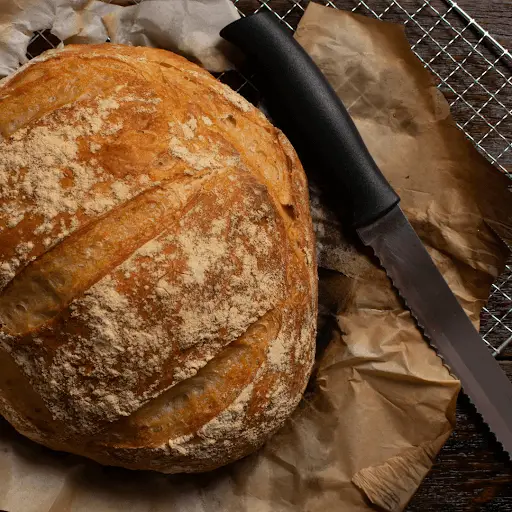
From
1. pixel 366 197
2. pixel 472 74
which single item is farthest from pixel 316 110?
pixel 472 74

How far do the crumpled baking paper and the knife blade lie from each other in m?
0.08

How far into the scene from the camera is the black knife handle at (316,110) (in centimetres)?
131

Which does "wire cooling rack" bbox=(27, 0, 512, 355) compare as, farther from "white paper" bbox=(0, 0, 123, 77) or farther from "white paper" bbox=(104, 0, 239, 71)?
"white paper" bbox=(0, 0, 123, 77)

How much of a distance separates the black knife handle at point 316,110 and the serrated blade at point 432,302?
54mm

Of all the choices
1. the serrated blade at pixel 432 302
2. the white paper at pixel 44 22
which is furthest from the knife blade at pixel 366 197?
the white paper at pixel 44 22

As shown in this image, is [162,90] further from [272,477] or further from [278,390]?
[272,477]

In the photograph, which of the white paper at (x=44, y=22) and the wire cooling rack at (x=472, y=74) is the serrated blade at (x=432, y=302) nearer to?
the wire cooling rack at (x=472, y=74)

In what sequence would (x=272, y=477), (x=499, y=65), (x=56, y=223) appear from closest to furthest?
(x=56, y=223)
(x=272, y=477)
(x=499, y=65)

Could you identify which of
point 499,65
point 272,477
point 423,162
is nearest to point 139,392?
point 272,477

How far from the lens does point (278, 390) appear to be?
113 centimetres

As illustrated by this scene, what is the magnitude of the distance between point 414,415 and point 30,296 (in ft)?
2.96

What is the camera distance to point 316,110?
51.9 inches

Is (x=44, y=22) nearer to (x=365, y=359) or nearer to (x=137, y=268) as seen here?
(x=137, y=268)

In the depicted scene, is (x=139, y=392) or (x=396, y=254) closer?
(x=139, y=392)
